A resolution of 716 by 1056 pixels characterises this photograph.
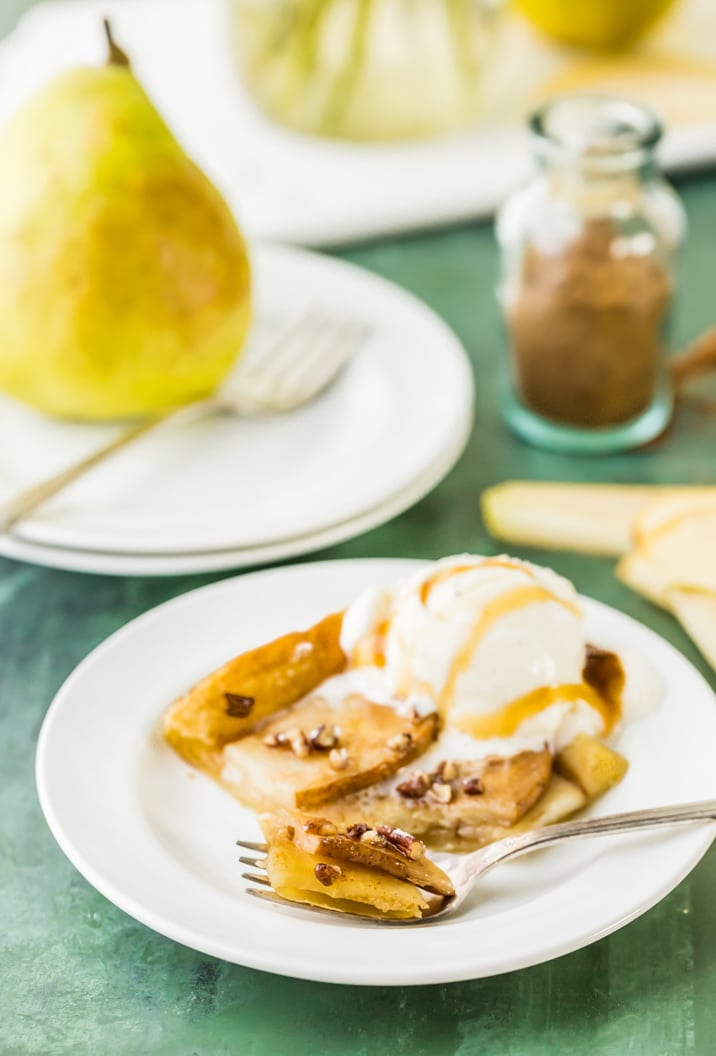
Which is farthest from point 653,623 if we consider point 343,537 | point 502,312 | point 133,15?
point 133,15

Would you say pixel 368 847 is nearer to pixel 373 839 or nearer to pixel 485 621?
pixel 373 839

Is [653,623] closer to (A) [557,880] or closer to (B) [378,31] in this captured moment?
(A) [557,880]

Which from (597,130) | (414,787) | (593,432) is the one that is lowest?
(593,432)

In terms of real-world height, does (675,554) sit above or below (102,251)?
below

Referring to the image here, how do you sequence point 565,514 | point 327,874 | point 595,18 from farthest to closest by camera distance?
point 595,18, point 565,514, point 327,874

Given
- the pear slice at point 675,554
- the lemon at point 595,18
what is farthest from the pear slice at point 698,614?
the lemon at point 595,18

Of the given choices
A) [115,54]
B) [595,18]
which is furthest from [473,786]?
[595,18]
